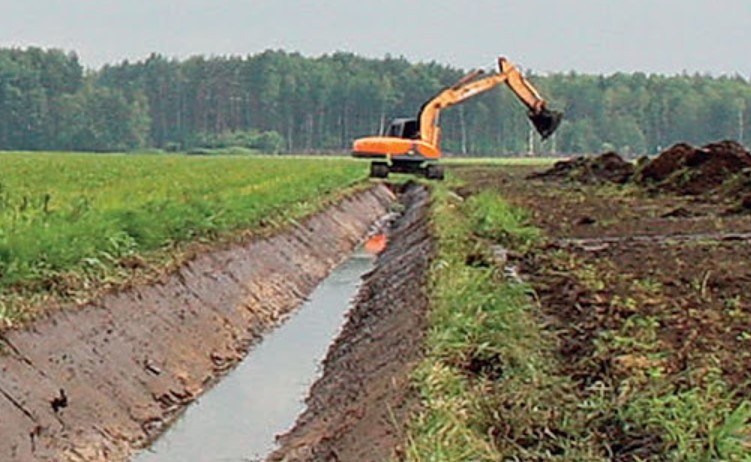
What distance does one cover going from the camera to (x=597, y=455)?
5.49 m

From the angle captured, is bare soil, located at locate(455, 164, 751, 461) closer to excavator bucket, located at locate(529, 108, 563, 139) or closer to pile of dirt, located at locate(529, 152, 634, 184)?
excavator bucket, located at locate(529, 108, 563, 139)

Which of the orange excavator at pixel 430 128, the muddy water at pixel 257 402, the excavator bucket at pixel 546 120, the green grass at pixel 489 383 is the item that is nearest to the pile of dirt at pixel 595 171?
the excavator bucket at pixel 546 120

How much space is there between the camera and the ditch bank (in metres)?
7.71

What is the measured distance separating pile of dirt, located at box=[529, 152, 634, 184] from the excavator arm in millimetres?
2599

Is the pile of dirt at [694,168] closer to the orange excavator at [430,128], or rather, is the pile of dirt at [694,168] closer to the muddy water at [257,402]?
the orange excavator at [430,128]

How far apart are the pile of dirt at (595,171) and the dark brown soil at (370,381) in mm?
21485

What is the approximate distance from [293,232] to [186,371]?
894 centimetres

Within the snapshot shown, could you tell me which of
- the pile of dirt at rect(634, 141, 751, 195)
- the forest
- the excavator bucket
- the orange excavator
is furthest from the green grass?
the forest

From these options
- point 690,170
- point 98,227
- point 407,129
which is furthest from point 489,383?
point 407,129

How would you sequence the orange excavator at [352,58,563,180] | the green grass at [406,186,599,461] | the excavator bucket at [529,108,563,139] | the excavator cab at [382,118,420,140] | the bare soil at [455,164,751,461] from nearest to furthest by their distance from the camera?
the green grass at [406,186,599,461] < the bare soil at [455,164,751,461] < the excavator bucket at [529,108,563,139] < the orange excavator at [352,58,563,180] < the excavator cab at [382,118,420,140]

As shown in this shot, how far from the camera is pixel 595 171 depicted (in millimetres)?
39938

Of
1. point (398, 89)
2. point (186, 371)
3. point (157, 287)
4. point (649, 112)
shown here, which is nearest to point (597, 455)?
point (186, 371)

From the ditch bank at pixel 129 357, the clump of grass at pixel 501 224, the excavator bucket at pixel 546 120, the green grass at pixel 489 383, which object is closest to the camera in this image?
the green grass at pixel 489 383

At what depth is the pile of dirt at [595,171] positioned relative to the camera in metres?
36.8
